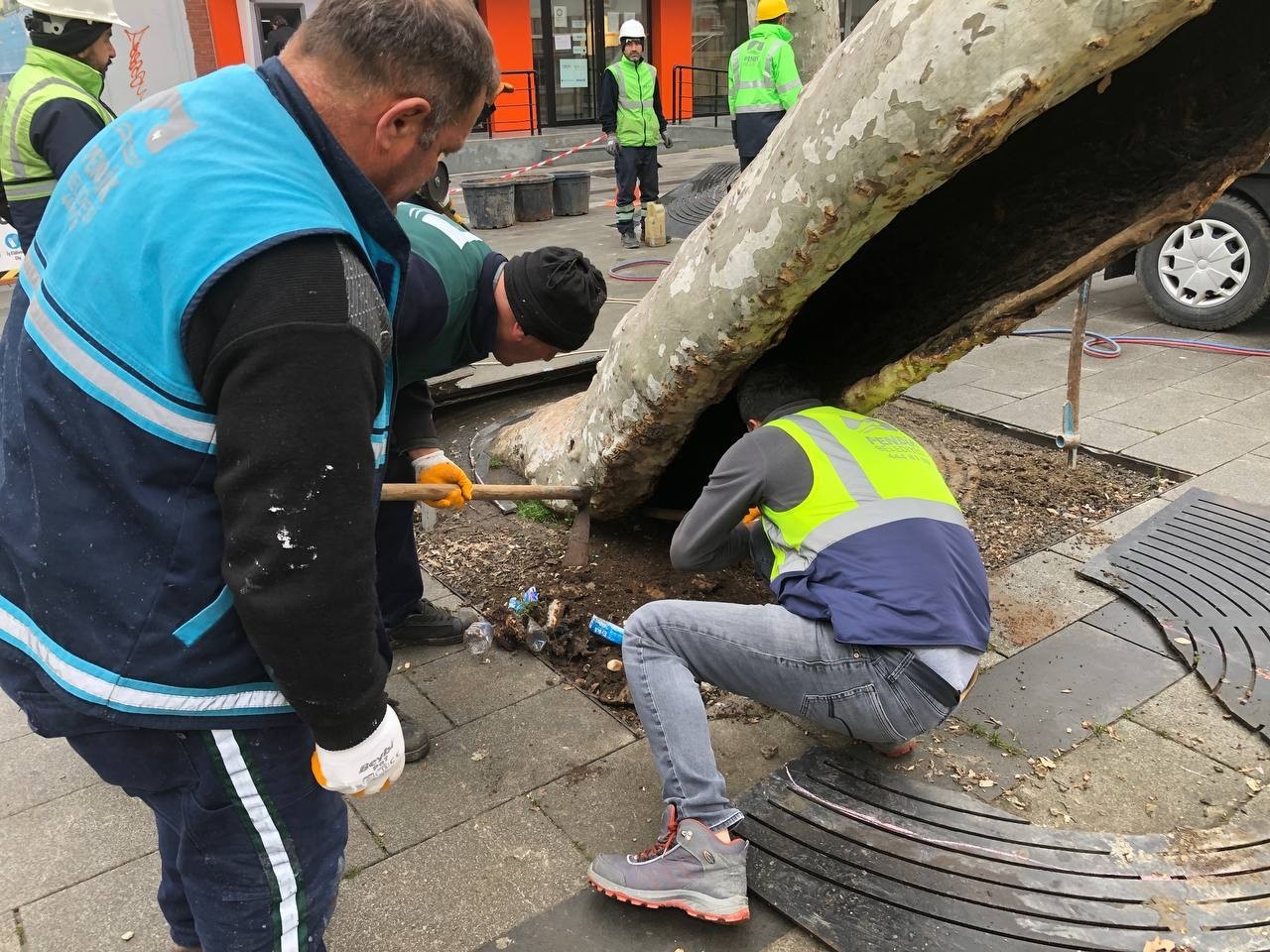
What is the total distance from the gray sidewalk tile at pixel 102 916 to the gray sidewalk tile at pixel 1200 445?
4249mm

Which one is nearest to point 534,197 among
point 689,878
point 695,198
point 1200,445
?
point 695,198

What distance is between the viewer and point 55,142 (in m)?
3.53

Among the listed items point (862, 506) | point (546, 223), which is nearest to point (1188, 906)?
point (862, 506)

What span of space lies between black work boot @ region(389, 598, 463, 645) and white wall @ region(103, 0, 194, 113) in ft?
43.9

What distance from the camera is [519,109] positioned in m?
17.0

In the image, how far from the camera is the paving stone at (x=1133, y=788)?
2387 mm

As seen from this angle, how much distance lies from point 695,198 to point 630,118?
2401 millimetres

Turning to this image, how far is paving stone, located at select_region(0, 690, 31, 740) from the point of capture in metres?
2.84

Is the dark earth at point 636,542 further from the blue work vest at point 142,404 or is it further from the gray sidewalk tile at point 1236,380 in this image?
the blue work vest at point 142,404

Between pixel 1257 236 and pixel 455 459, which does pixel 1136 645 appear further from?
pixel 1257 236

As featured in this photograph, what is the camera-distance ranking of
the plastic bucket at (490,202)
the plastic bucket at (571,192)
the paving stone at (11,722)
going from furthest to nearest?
the plastic bucket at (571,192) < the plastic bucket at (490,202) < the paving stone at (11,722)

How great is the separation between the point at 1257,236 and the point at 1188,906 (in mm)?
5206

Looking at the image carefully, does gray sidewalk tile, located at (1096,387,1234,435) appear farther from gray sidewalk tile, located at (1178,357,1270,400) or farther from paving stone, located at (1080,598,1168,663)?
paving stone, located at (1080,598,1168,663)

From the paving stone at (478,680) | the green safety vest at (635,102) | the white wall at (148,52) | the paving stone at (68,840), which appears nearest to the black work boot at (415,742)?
the paving stone at (478,680)
